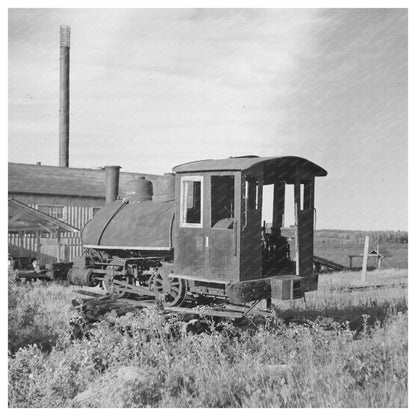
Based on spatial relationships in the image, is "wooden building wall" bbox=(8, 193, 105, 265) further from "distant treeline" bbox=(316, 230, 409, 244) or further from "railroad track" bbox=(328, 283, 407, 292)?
"distant treeline" bbox=(316, 230, 409, 244)

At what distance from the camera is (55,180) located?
24.4 metres

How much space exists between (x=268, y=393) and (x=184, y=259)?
12.8ft

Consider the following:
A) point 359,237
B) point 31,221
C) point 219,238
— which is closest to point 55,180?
point 31,221

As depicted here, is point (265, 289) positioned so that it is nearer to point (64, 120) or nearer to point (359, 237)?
point (64, 120)

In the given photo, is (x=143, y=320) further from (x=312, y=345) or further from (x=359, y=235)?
(x=359, y=235)

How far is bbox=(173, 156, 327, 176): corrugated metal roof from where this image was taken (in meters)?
8.45

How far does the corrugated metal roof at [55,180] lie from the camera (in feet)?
76.5

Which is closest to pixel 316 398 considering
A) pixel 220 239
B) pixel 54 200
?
pixel 220 239

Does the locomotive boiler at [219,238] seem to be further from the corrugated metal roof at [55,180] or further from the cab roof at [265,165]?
the corrugated metal roof at [55,180]

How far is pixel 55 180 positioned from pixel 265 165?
1763 centimetres

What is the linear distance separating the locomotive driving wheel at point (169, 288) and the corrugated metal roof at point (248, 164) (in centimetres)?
198

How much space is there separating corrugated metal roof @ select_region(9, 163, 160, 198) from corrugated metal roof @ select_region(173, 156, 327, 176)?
560 inches

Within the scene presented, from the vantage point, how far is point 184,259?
9297 millimetres
